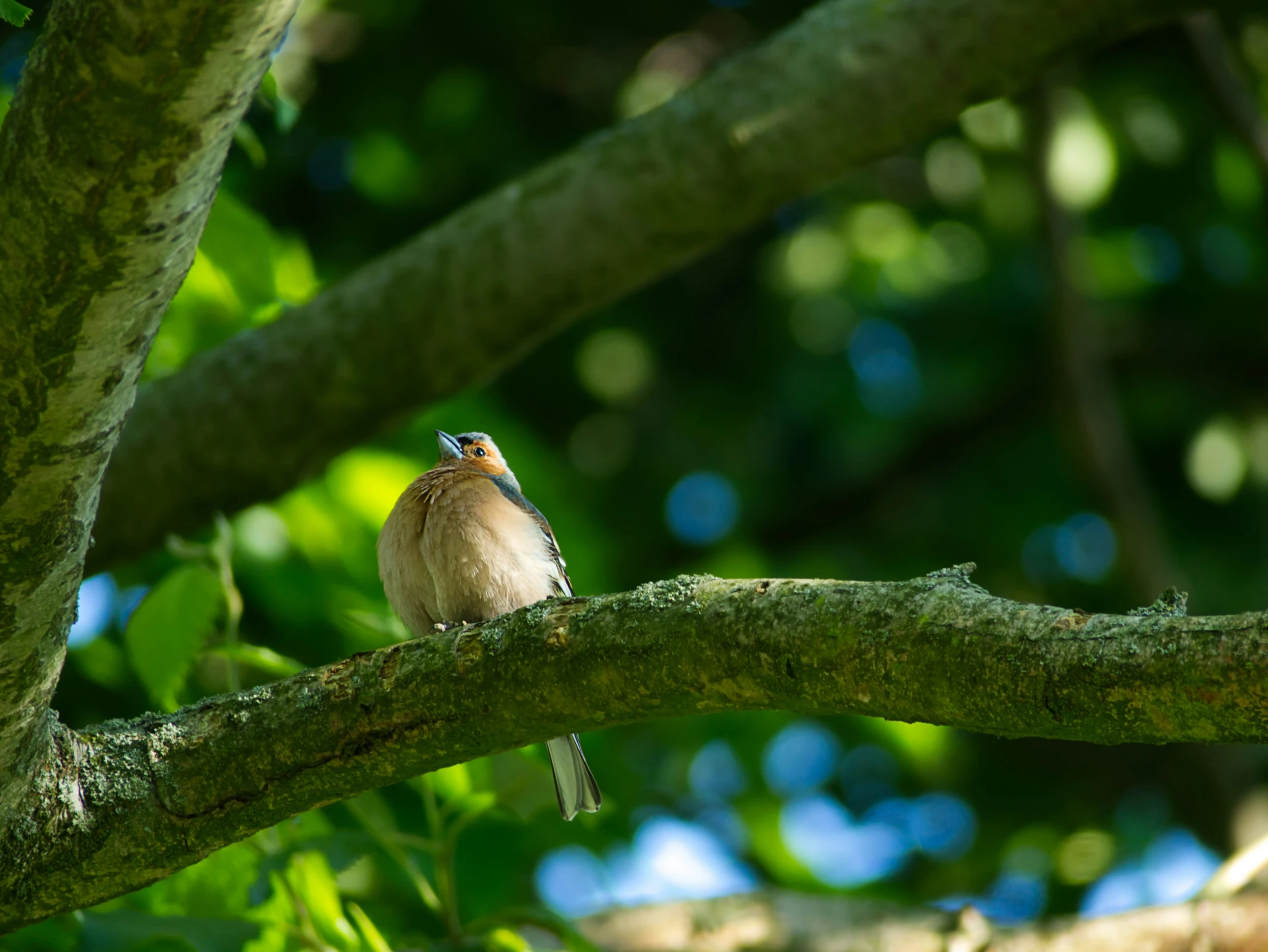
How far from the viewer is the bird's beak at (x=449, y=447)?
23.3 feet

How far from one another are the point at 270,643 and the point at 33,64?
195 inches

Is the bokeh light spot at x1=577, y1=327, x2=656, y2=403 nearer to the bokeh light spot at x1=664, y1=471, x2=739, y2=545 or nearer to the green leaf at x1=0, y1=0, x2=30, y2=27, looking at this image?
the bokeh light spot at x1=664, y1=471, x2=739, y2=545

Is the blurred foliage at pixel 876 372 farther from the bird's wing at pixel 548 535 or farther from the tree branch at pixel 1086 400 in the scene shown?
the bird's wing at pixel 548 535

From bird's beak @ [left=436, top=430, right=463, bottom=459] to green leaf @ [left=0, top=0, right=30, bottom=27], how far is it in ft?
14.2

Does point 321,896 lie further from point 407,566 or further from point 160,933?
point 407,566

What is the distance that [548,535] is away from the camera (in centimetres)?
621

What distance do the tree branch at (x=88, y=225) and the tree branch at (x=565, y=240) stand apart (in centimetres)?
290

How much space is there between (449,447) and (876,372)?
5119mm

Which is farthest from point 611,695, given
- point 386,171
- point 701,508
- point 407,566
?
point 386,171

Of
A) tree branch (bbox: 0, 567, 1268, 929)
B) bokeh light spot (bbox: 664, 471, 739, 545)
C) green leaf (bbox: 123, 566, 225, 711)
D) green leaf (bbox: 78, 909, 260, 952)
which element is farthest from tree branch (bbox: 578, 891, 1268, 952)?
bokeh light spot (bbox: 664, 471, 739, 545)

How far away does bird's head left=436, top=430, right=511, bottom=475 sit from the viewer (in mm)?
7078

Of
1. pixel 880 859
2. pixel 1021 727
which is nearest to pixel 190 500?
pixel 1021 727

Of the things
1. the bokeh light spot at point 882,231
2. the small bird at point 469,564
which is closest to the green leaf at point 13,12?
the small bird at point 469,564

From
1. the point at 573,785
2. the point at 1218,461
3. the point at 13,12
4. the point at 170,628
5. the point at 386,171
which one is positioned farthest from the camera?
the point at 386,171
